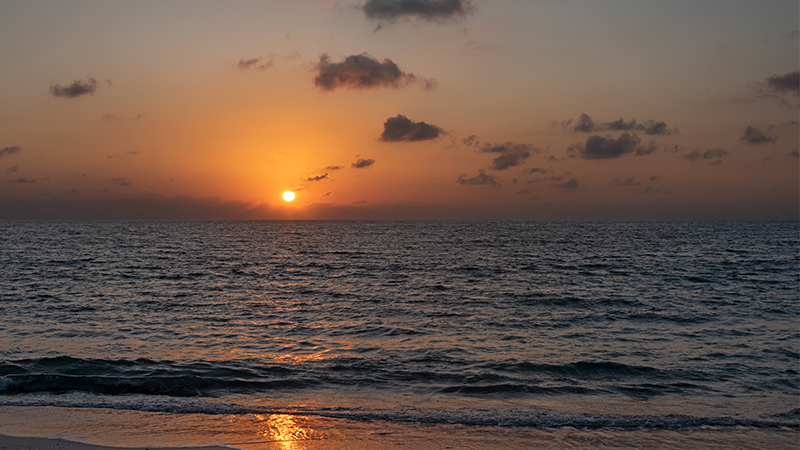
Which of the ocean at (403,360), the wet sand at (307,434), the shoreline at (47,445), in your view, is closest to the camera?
the shoreline at (47,445)

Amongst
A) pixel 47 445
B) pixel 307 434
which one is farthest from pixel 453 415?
pixel 47 445

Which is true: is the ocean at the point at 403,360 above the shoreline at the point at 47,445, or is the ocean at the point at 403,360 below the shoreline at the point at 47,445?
below

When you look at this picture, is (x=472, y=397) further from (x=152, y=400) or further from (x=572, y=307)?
(x=572, y=307)

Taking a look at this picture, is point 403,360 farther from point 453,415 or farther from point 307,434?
point 307,434

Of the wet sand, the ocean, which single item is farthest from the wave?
the wet sand

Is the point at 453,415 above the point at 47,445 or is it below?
below

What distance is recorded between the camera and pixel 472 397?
1451cm

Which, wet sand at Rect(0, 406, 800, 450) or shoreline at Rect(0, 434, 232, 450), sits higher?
shoreline at Rect(0, 434, 232, 450)

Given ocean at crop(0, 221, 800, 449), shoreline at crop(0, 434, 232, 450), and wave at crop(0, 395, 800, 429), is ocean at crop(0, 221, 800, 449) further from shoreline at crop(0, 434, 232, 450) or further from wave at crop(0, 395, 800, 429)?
shoreline at crop(0, 434, 232, 450)

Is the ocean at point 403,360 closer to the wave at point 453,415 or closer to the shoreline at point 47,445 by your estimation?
the wave at point 453,415

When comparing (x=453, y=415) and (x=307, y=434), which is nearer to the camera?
(x=307, y=434)

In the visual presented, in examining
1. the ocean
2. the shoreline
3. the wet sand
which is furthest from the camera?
the ocean

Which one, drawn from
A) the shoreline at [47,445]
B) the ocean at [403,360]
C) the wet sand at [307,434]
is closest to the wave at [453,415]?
the ocean at [403,360]

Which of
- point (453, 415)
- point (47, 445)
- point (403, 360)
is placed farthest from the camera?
point (403, 360)
